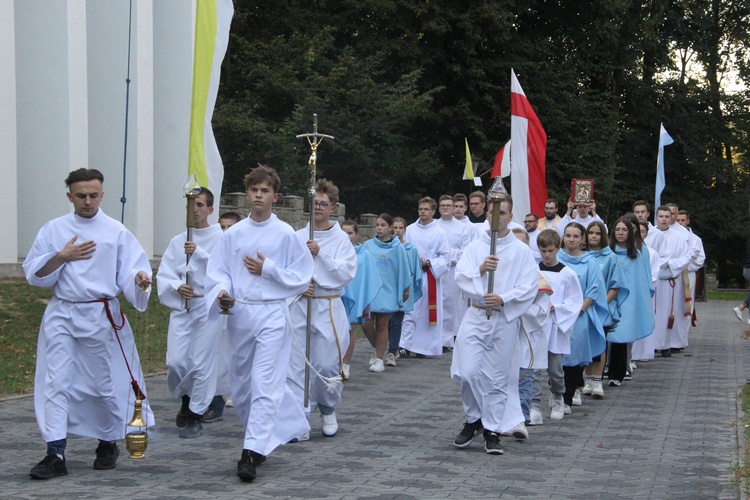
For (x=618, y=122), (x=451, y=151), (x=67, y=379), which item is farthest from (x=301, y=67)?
(x=67, y=379)

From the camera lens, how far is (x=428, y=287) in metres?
16.6

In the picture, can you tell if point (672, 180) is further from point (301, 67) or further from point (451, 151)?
point (301, 67)

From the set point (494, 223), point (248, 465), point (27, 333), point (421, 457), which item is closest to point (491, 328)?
point (494, 223)

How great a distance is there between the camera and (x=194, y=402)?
30.5 ft

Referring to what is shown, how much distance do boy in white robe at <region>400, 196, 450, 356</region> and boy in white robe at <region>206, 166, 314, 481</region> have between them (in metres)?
7.92

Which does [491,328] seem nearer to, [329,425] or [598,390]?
[329,425]

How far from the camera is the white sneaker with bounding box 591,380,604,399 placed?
39.4ft

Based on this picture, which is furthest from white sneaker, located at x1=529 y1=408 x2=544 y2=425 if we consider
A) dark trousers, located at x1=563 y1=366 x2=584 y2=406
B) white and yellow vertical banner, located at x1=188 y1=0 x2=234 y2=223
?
white and yellow vertical banner, located at x1=188 y1=0 x2=234 y2=223

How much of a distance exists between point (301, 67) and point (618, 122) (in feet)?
53.0

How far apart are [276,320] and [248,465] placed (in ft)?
3.32

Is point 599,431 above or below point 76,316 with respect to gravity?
below

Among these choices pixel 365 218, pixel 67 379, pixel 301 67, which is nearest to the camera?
A: pixel 67 379

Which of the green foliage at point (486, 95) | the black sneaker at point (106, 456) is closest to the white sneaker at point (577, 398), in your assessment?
the black sneaker at point (106, 456)

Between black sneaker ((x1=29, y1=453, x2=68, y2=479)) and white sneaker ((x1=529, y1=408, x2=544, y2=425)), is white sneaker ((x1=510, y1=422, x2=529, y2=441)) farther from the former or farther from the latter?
black sneaker ((x1=29, y1=453, x2=68, y2=479))
